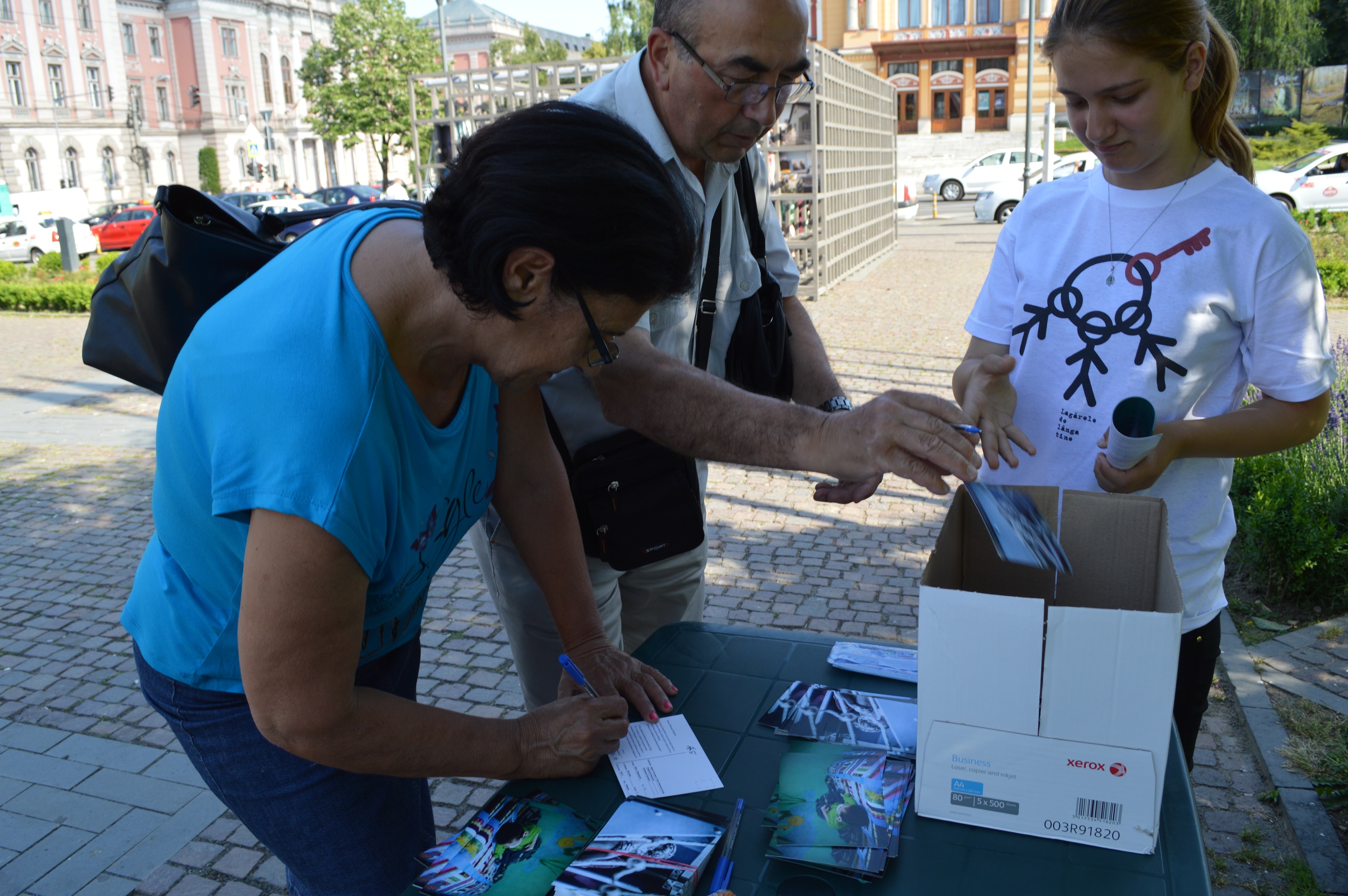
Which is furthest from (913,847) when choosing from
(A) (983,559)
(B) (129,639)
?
(B) (129,639)

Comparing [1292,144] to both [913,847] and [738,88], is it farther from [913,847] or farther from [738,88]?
[913,847]

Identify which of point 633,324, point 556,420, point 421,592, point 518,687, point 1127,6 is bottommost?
point 518,687

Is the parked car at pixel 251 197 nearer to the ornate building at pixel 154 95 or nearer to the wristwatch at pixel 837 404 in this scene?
the ornate building at pixel 154 95

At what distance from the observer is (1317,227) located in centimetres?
1516

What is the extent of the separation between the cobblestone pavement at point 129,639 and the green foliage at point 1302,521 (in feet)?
3.41

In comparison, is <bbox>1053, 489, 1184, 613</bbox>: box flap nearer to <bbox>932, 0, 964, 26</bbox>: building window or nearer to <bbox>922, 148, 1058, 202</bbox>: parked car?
<bbox>922, 148, 1058, 202</bbox>: parked car

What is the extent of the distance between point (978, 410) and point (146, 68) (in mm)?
61587

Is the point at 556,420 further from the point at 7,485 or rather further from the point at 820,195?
the point at 820,195

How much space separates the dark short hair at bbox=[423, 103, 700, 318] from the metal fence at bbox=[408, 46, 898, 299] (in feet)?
30.9

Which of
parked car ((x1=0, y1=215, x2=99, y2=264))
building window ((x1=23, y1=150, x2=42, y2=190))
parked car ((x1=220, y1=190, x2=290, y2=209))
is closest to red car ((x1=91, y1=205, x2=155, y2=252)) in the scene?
parked car ((x1=0, y1=215, x2=99, y2=264))

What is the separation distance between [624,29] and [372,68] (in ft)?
37.2

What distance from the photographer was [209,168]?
172 feet

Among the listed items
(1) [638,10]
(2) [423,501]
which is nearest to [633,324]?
(2) [423,501]

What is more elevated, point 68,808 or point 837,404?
point 837,404
